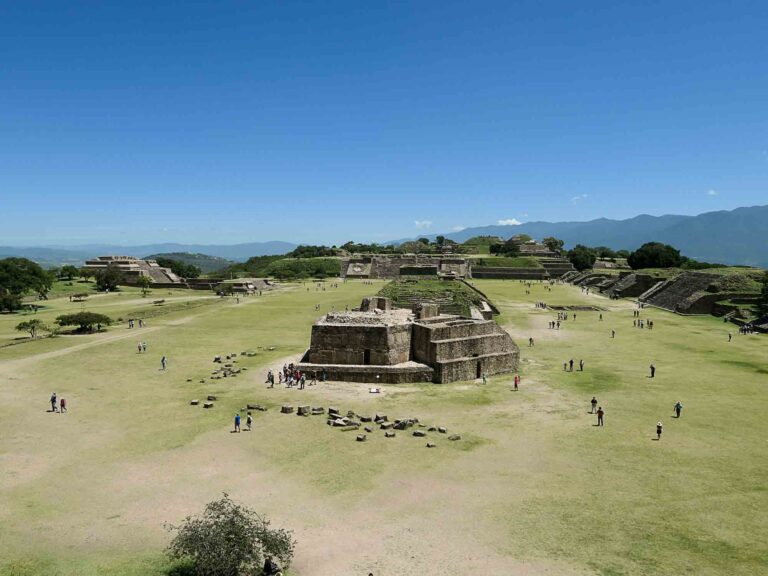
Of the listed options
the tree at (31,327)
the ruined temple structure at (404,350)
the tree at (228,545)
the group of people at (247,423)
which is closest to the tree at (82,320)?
the tree at (31,327)

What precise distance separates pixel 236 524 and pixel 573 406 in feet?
50.6

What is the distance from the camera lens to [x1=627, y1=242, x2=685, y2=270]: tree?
3410 inches

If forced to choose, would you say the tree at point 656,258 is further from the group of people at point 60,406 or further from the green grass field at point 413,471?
the group of people at point 60,406

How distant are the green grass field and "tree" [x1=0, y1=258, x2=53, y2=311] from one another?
2492cm

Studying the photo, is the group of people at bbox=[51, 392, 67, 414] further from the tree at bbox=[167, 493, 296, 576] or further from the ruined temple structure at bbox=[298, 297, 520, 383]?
the tree at bbox=[167, 493, 296, 576]

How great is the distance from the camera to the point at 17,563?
1015 cm

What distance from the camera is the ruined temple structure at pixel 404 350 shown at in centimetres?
2422

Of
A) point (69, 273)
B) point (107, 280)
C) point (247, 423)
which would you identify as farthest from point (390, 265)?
point (247, 423)

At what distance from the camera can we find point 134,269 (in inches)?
3135

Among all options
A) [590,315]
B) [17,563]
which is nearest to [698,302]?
[590,315]

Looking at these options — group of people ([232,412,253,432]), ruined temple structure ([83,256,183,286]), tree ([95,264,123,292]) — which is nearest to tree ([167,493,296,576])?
group of people ([232,412,253,432])

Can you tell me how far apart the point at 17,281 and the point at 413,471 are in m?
53.5

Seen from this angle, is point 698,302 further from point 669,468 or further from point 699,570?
point 699,570

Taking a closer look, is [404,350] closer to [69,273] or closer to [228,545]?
[228,545]
